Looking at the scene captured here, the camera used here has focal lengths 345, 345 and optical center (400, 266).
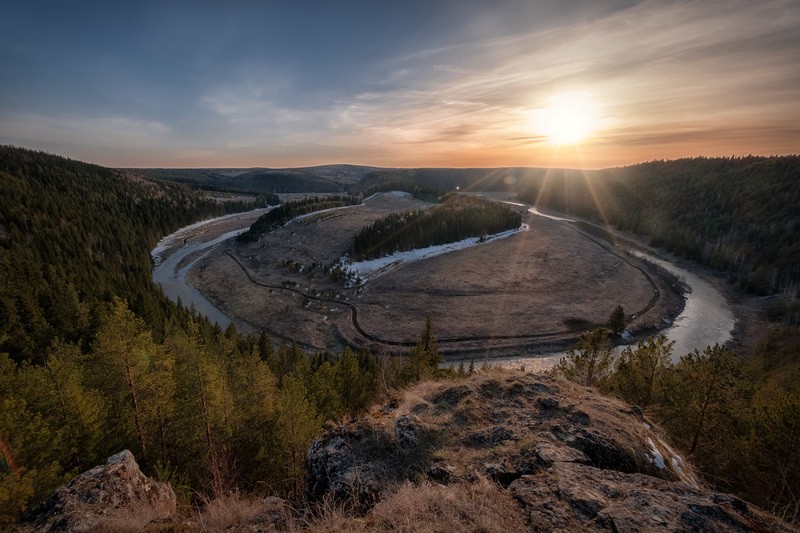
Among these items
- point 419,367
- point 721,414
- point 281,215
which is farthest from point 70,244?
point 721,414

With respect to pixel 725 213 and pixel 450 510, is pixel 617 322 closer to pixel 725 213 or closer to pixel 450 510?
pixel 450 510

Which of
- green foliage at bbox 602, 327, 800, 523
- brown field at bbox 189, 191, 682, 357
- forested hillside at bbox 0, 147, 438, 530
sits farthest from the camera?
brown field at bbox 189, 191, 682, 357

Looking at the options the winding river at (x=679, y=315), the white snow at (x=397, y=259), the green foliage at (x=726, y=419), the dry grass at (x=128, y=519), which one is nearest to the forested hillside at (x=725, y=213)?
the winding river at (x=679, y=315)

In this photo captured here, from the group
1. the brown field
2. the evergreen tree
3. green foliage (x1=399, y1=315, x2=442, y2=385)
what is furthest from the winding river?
the evergreen tree

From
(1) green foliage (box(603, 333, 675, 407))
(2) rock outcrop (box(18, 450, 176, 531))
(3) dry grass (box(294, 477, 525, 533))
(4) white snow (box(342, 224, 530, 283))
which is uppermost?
(3) dry grass (box(294, 477, 525, 533))

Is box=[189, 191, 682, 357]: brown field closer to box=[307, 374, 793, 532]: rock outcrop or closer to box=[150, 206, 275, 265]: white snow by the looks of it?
box=[150, 206, 275, 265]: white snow

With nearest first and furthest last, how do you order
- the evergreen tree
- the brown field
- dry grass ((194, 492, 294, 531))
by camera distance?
1. dry grass ((194, 492, 294, 531))
2. the evergreen tree
3. the brown field

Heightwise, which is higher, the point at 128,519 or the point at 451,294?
the point at 128,519
